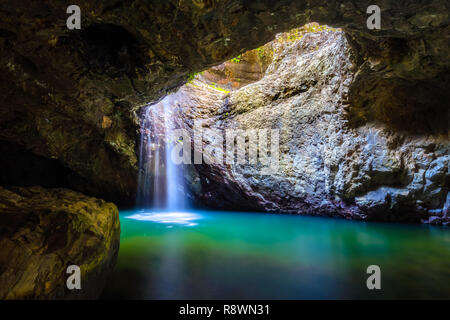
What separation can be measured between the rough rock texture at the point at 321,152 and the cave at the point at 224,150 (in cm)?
5

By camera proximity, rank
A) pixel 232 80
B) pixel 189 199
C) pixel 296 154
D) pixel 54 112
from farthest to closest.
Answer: pixel 232 80 → pixel 189 199 → pixel 296 154 → pixel 54 112

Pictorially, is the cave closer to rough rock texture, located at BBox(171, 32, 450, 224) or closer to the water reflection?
rough rock texture, located at BBox(171, 32, 450, 224)

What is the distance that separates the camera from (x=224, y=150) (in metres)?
9.01

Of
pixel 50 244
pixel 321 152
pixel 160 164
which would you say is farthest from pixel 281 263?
pixel 160 164

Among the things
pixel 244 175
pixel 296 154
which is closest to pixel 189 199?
pixel 244 175

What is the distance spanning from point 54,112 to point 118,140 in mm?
2271

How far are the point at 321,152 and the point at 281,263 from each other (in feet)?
15.9

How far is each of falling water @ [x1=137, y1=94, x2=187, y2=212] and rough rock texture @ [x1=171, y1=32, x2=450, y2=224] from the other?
2.97 ft

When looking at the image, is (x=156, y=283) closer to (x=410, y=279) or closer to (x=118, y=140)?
(x=410, y=279)

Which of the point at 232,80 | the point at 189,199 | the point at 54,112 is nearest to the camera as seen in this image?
the point at 54,112

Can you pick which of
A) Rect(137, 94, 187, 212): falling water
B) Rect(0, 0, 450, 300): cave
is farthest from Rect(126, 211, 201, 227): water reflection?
Rect(137, 94, 187, 212): falling water

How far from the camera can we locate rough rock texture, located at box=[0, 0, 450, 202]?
3047 millimetres

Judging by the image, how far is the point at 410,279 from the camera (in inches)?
107

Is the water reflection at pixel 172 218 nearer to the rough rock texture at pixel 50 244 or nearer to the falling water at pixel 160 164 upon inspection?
the falling water at pixel 160 164
